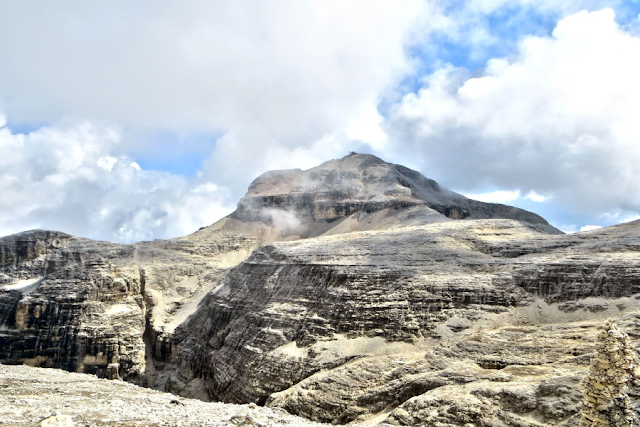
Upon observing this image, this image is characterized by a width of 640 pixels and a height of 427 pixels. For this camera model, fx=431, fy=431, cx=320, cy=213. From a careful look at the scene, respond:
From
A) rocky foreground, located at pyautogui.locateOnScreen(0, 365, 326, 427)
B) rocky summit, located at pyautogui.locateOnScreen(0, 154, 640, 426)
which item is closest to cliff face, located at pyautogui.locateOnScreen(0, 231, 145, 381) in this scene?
rocky summit, located at pyautogui.locateOnScreen(0, 154, 640, 426)

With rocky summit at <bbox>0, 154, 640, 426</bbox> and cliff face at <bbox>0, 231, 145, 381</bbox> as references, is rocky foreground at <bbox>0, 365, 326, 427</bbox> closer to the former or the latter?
rocky summit at <bbox>0, 154, 640, 426</bbox>

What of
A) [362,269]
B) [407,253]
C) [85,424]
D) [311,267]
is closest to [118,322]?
[311,267]

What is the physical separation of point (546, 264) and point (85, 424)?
32.9 m

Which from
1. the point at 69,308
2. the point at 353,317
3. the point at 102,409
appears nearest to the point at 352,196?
the point at 69,308

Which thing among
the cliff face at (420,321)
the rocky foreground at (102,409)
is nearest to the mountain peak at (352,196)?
the cliff face at (420,321)

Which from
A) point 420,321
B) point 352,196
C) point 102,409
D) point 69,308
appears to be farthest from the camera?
point 352,196

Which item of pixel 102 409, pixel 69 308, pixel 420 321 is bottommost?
pixel 102 409

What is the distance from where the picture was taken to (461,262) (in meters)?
39.5

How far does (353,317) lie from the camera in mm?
36562

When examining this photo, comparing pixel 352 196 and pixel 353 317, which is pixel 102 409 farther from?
pixel 352 196

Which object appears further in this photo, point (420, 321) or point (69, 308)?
point (69, 308)

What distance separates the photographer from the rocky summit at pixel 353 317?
25.3m

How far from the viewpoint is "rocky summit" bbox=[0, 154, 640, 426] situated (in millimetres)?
25297

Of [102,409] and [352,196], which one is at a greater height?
[352,196]
